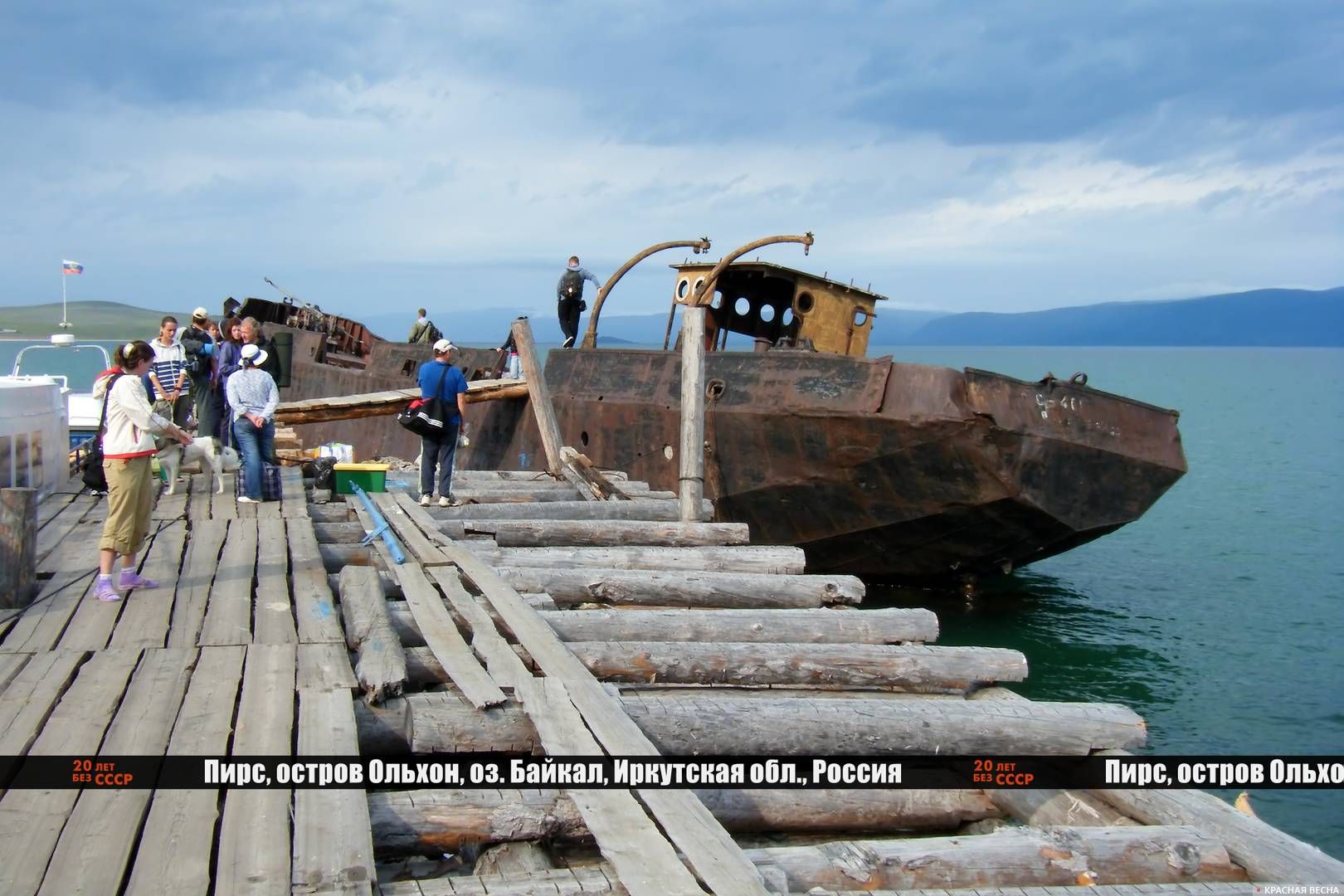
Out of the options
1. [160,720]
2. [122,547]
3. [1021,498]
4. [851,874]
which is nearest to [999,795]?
[851,874]

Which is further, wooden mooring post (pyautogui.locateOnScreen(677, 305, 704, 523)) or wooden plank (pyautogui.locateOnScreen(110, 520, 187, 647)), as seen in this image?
wooden mooring post (pyautogui.locateOnScreen(677, 305, 704, 523))

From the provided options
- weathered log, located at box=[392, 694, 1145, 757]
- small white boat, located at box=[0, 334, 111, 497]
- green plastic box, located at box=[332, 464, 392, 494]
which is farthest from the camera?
green plastic box, located at box=[332, 464, 392, 494]

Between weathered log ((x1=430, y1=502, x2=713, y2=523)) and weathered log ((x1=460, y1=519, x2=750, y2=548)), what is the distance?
0.52 m

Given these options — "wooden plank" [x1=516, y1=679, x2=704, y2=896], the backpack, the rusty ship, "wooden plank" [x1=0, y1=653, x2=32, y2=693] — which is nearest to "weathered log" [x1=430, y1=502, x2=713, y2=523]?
the rusty ship

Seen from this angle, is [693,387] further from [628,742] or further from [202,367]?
[628,742]

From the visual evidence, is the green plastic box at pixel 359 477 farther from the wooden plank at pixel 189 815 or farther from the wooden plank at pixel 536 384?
the wooden plank at pixel 189 815

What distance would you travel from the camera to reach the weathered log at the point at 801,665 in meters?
5.45

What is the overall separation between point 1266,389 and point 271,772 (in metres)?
105

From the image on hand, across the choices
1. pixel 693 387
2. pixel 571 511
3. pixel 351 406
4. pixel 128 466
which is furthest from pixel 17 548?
pixel 351 406

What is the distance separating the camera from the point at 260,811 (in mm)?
3518

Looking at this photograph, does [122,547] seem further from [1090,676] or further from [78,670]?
[1090,676]

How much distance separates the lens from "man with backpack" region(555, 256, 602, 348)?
734 inches

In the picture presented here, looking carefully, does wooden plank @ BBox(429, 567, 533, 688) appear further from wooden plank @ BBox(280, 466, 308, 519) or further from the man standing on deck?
the man standing on deck

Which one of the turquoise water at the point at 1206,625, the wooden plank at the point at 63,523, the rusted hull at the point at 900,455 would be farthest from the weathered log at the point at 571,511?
the turquoise water at the point at 1206,625
